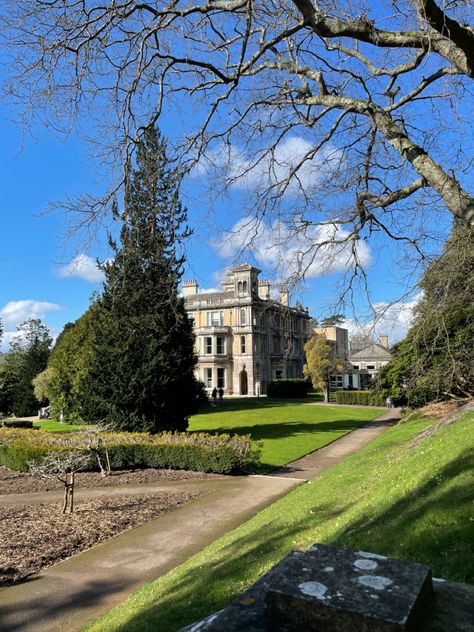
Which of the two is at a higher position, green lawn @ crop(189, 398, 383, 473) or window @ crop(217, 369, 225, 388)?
window @ crop(217, 369, 225, 388)

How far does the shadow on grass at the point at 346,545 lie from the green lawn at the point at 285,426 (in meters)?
9.33

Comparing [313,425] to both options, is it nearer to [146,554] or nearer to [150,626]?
[146,554]

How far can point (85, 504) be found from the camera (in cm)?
1207

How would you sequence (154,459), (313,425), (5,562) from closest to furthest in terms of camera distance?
(5,562) → (154,459) → (313,425)

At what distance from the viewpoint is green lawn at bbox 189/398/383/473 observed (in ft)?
66.7

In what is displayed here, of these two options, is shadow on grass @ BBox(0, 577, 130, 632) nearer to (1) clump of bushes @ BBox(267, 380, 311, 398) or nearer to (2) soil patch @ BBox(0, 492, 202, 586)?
(2) soil patch @ BBox(0, 492, 202, 586)

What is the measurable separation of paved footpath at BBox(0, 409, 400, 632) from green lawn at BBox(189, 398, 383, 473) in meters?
3.32

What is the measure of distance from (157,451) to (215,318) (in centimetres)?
5210

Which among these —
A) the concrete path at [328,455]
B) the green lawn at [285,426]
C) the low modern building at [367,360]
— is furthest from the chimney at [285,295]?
the low modern building at [367,360]

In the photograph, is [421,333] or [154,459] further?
[154,459]

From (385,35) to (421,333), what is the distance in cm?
393

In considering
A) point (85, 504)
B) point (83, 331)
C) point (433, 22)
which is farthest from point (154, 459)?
point (83, 331)

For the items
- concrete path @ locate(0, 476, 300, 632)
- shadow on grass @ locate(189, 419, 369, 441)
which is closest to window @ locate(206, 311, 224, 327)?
shadow on grass @ locate(189, 419, 369, 441)

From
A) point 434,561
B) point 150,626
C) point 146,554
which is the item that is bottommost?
point 146,554
